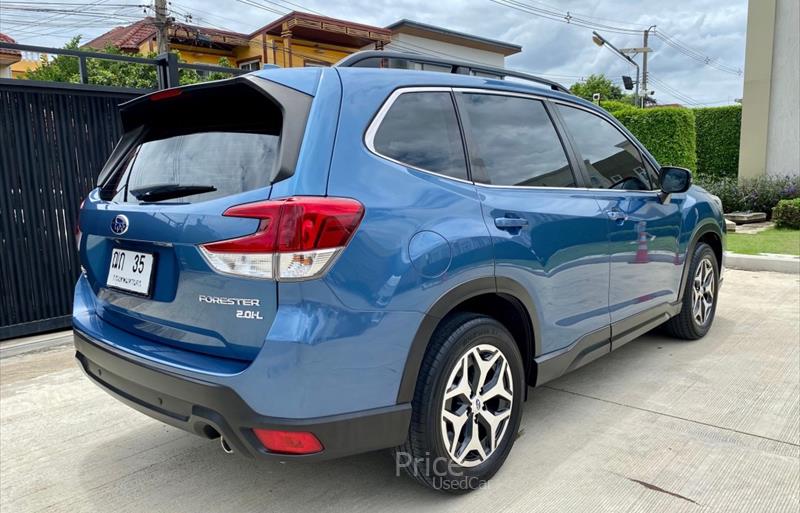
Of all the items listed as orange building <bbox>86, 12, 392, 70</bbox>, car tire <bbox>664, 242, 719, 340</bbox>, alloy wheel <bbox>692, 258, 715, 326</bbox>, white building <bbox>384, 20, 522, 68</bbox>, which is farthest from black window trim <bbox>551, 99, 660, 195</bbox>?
white building <bbox>384, 20, 522, 68</bbox>

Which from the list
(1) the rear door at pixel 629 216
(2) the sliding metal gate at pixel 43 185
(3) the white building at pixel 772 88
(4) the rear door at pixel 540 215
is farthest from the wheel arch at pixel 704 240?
(3) the white building at pixel 772 88

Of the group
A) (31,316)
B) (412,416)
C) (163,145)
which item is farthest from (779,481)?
(31,316)

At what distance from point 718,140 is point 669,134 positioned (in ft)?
8.10

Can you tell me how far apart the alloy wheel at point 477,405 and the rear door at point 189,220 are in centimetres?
89

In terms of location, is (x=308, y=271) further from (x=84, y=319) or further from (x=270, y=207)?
(x=84, y=319)

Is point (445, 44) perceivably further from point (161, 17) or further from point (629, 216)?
point (629, 216)

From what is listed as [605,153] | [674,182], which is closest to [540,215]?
[605,153]

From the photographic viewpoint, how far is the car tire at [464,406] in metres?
2.35

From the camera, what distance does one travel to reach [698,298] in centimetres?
470

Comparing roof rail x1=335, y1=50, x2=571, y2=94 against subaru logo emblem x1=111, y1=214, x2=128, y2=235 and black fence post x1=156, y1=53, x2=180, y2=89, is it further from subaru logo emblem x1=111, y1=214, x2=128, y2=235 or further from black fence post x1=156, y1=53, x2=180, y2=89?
black fence post x1=156, y1=53, x2=180, y2=89

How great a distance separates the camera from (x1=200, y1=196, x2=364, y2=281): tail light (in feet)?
6.50

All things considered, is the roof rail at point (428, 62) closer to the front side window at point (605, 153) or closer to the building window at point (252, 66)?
the front side window at point (605, 153)

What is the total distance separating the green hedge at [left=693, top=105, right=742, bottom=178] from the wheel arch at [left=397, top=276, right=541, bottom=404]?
14.5 meters

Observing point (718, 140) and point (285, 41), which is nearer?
point (718, 140)
